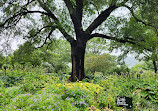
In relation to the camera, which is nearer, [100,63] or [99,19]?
[99,19]

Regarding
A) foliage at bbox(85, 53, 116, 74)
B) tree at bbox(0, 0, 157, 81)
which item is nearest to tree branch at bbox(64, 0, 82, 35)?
tree at bbox(0, 0, 157, 81)

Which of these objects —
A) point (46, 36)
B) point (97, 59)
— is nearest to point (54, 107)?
point (46, 36)

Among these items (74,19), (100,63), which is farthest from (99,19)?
(100,63)

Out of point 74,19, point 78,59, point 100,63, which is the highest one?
point 74,19

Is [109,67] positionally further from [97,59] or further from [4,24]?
[4,24]

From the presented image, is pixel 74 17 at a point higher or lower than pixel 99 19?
higher

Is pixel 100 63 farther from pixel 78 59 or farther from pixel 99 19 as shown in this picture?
A: pixel 99 19

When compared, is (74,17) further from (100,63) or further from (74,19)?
(100,63)

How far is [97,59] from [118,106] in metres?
14.1

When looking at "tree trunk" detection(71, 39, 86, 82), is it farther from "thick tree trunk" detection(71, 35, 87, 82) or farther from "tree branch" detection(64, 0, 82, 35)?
"tree branch" detection(64, 0, 82, 35)

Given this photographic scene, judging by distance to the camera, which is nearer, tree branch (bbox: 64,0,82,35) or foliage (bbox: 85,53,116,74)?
tree branch (bbox: 64,0,82,35)

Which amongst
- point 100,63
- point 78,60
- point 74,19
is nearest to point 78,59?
point 78,60

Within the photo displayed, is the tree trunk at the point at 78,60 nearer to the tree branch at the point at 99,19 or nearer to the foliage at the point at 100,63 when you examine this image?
the tree branch at the point at 99,19

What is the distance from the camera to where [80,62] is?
7.73 meters
